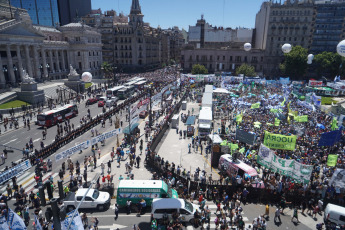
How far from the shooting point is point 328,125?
3162 centimetres

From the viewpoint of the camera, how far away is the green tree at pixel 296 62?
7712 cm

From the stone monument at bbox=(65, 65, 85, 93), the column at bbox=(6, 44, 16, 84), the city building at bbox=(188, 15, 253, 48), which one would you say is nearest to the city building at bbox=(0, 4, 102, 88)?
the column at bbox=(6, 44, 16, 84)

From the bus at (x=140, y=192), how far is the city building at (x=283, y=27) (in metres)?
84.0

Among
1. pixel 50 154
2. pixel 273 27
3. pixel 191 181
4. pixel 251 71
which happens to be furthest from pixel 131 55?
pixel 191 181

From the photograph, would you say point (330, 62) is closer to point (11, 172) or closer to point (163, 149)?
point (163, 149)

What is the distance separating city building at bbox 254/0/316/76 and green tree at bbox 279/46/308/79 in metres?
7.75

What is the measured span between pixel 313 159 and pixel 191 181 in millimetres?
12526

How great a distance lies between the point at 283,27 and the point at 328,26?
18.9m

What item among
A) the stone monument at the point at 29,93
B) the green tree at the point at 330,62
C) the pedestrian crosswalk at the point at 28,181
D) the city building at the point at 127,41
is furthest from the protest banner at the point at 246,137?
the city building at the point at 127,41

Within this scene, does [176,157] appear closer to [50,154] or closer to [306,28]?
[50,154]

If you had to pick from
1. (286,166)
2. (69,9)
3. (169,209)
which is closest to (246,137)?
(286,166)

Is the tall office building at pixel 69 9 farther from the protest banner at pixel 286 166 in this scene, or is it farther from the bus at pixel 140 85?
the protest banner at pixel 286 166

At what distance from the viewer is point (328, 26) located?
8819 cm

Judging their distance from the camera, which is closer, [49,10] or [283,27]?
[283,27]
